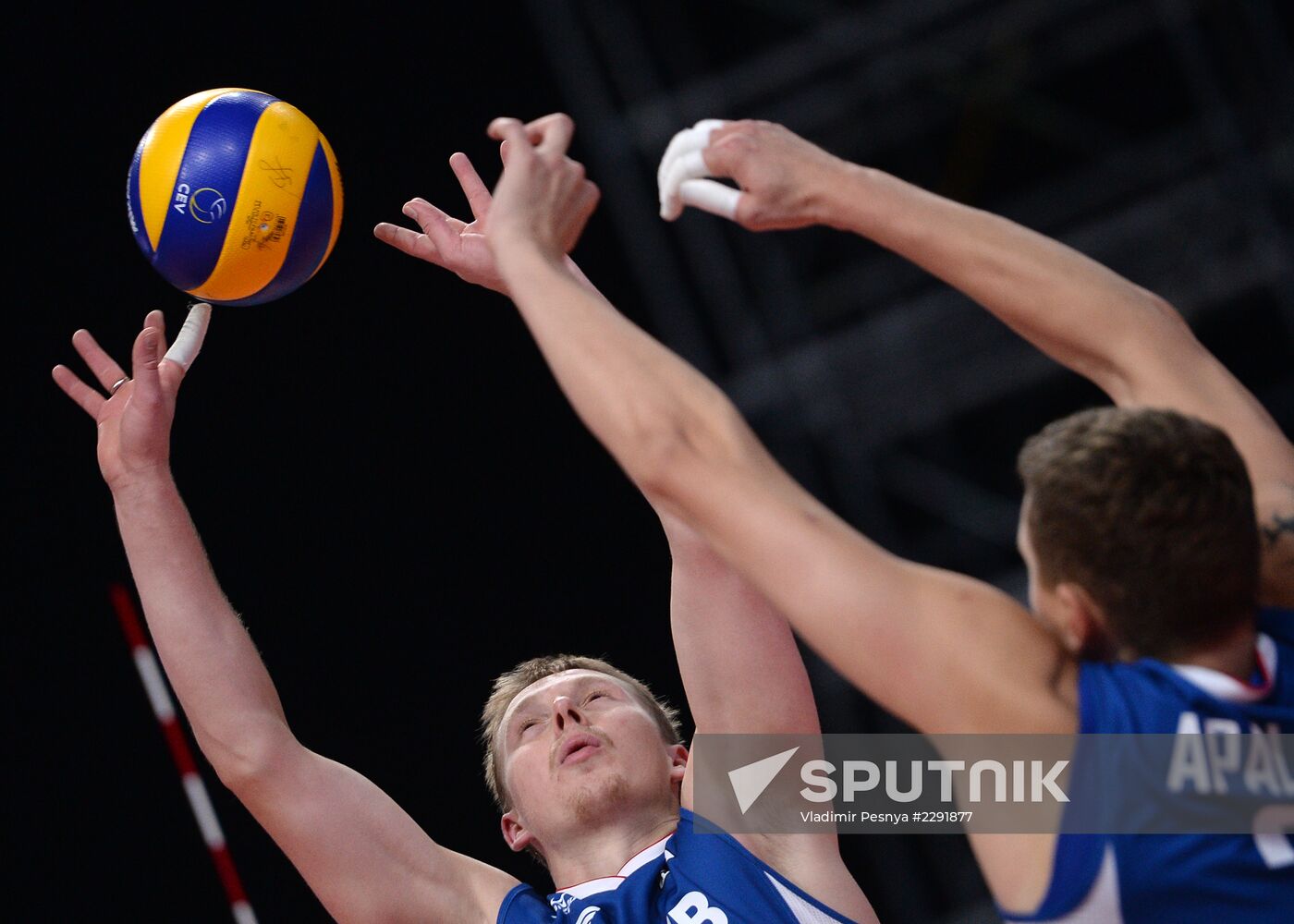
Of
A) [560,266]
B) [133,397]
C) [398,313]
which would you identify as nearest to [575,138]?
[398,313]

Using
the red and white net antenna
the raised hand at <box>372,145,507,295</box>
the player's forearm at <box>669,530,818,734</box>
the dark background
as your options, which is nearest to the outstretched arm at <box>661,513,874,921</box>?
the player's forearm at <box>669,530,818,734</box>

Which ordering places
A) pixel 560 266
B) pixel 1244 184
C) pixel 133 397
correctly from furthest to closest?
pixel 1244 184, pixel 133 397, pixel 560 266

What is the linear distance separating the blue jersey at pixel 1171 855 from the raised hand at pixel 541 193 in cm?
66

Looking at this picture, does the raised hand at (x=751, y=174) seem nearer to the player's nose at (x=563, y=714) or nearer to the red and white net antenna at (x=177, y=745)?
the player's nose at (x=563, y=714)

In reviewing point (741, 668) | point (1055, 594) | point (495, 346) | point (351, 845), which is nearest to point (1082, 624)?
point (1055, 594)

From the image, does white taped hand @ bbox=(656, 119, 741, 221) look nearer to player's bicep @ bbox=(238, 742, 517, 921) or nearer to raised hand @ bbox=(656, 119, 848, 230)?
raised hand @ bbox=(656, 119, 848, 230)

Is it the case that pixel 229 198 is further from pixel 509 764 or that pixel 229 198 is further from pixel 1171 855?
pixel 1171 855

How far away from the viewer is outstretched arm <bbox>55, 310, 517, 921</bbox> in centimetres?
208

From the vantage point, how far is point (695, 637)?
7.21 feet

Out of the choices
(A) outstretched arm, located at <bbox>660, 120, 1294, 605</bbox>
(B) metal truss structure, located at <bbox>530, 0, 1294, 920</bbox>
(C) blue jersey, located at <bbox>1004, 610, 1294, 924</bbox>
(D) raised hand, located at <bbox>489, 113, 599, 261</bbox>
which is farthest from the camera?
(B) metal truss structure, located at <bbox>530, 0, 1294, 920</bbox>

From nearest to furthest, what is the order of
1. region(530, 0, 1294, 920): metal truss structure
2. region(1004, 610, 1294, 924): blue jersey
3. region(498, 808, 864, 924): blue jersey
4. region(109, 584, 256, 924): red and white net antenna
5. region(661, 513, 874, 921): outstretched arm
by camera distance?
region(1004, 610, 1294, 924): blue jersey < region(498, 808, 864, 924): blue jersey < region(661, 513, 874, 921): outstretched arm < region(109, 584, 256, 924): red and white net antenna < region(530, 0, 1294, 920): metal truss structure

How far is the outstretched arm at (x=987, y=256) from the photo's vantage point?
60.2 inches

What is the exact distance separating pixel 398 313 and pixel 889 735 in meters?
1.87

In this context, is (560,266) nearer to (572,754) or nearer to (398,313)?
(572,754)
